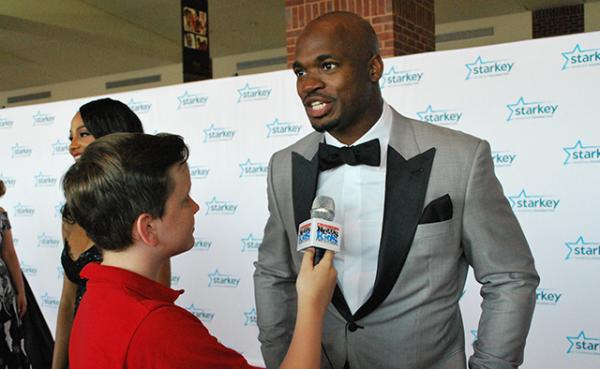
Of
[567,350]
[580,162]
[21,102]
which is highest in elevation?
[21,102]

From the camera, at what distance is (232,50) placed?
1371 cm

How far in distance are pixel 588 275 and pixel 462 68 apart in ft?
4.07

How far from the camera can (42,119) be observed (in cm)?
485

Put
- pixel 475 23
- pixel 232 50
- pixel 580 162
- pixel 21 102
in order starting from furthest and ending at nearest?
pixel 21 102 → pixel 232 50 → pixel 475 23 → pixel 580 162

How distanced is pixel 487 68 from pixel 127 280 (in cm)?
263

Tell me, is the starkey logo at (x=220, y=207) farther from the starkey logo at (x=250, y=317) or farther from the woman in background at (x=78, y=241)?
the woman in background at (x=78, y=241)

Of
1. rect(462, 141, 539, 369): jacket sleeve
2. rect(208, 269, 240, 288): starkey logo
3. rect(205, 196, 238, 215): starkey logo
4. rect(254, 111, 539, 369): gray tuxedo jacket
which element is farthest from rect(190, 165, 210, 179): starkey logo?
rect(462, 141, 539, 369): jacket sleeve

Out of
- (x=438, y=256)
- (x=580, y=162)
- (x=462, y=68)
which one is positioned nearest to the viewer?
(x=438, y=256)

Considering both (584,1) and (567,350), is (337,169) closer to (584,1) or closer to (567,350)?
(567,350)

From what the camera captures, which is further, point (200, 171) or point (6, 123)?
point (6, 123)

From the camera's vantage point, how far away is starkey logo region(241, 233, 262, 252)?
13.0 ft

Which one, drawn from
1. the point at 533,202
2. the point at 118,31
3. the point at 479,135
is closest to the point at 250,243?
the point at 479,135

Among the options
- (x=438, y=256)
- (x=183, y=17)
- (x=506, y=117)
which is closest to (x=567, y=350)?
(x=506, y=117)

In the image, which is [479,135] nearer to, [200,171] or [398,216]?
[200,171]
